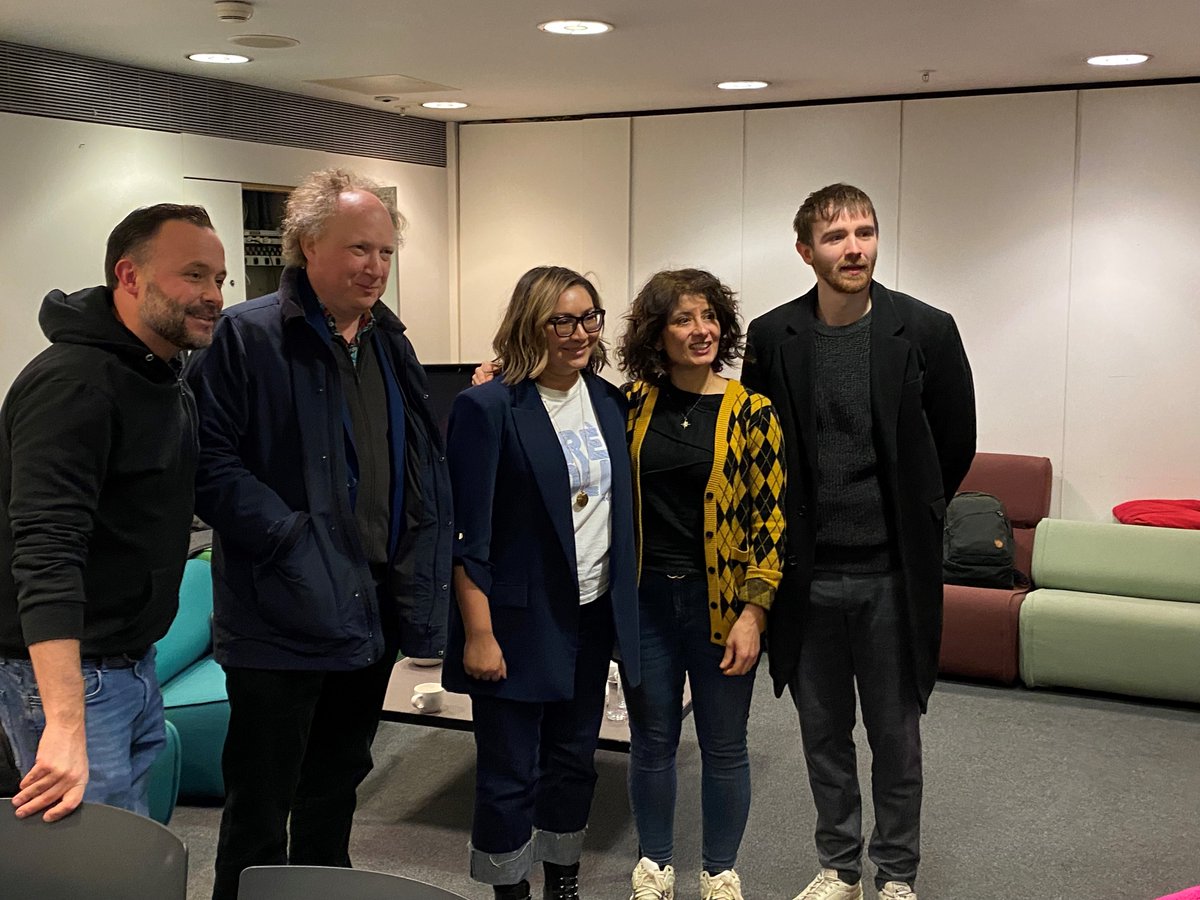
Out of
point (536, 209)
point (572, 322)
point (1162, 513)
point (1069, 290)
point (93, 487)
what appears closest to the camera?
point (93, 487)

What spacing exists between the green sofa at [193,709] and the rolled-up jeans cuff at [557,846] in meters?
1.05

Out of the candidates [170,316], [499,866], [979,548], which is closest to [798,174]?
[979,548]

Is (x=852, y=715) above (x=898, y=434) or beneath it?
beneath

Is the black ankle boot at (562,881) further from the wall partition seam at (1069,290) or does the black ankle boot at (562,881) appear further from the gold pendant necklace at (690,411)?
the wall partition seam at (1069,290)

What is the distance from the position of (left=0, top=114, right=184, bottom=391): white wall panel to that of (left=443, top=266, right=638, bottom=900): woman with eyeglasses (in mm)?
2199

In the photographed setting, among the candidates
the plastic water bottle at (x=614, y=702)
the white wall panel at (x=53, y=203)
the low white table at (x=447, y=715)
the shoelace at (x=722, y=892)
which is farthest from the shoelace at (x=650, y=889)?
the white wall panel at (x=53, y=203)

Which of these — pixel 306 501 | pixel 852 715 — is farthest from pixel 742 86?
pixel 306 501

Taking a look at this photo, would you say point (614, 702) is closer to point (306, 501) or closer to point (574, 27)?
point (306, 501)

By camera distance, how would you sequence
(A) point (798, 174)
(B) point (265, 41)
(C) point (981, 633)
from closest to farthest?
1. (B) point (265, 41)
2. (C) point (981, 633)
3. (A) point (798, 174)

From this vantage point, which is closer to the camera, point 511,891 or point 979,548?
point 511,891

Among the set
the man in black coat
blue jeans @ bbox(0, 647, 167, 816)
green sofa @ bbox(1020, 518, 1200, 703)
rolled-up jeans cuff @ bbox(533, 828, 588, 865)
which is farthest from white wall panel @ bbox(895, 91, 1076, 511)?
blue jeans @ bbox(0, 647, 167, 816)

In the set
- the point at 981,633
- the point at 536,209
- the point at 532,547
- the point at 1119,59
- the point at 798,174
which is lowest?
the point at 981,633

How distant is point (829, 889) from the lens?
2.81 meters

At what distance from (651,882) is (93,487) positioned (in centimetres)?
163
